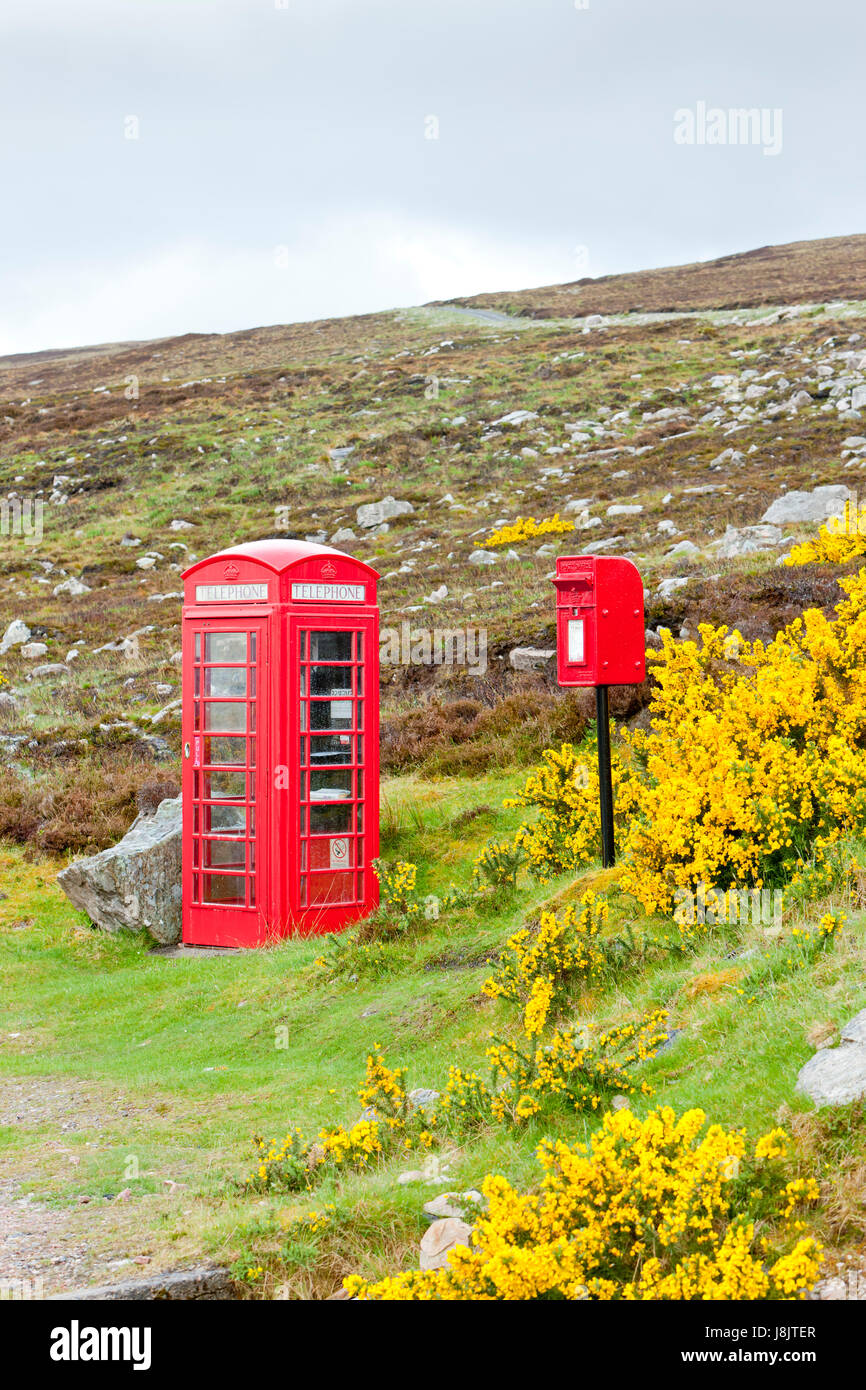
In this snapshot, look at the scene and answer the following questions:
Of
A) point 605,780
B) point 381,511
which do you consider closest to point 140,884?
point 605,780

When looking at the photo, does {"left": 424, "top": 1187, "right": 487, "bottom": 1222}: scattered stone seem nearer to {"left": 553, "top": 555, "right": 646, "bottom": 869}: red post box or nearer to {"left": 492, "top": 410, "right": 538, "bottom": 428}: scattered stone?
{"left": 553, "top": 555, "right": 646, "bottom": 869}: red post box

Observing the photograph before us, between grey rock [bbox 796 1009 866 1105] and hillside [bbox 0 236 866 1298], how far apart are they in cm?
7

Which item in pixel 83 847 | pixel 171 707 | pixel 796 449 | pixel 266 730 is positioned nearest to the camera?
pixel 266 730

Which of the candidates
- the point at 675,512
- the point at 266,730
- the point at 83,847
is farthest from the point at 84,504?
the point at 266,730

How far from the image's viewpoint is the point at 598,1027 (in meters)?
5.25

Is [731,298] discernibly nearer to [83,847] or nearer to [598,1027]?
[83,847]

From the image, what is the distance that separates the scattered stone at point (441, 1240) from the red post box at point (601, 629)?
4.11 m

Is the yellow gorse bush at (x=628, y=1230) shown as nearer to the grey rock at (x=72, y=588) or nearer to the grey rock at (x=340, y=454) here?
the grey rock at (x=72, y=588)

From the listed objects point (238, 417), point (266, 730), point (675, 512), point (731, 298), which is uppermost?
point (731, 298)

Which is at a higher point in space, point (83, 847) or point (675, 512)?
point (675, 512)

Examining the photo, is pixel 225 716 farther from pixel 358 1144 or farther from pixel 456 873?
pixel 358 1144

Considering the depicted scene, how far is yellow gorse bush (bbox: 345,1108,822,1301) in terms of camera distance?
307cm

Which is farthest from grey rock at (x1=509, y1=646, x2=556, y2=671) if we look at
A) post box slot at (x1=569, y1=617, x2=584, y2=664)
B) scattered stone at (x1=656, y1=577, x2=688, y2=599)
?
post box slot at (x1=569, y1=617, x2=584, y2=664)
